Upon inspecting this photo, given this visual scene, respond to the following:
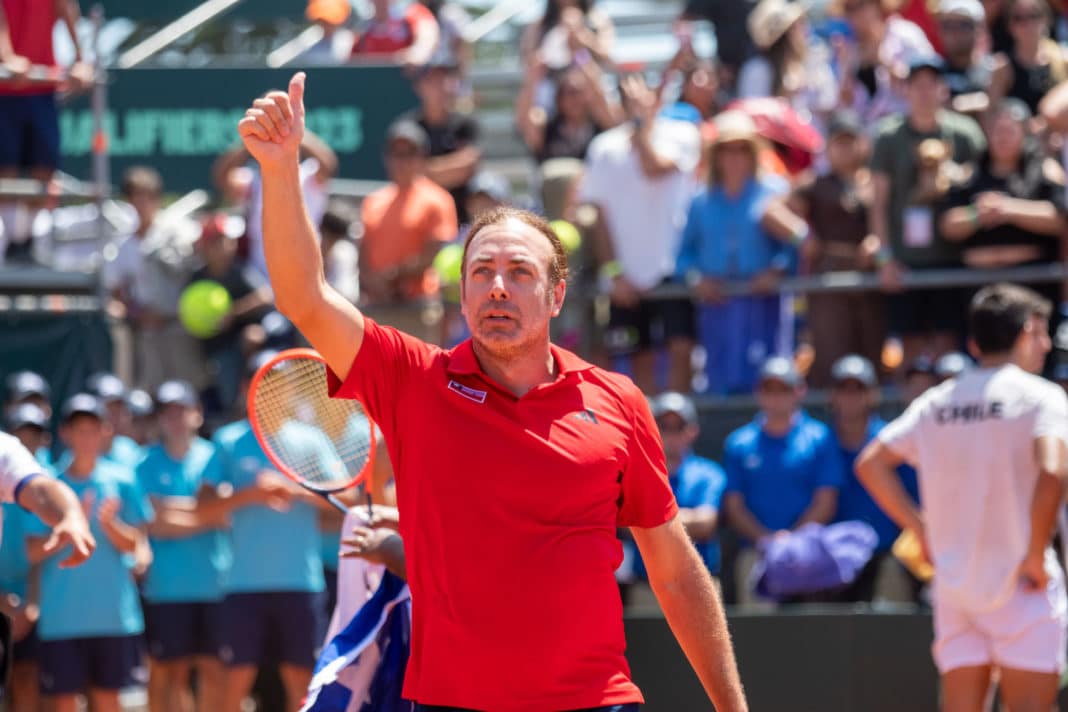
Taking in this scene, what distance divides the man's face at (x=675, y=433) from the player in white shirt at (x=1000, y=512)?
103 inches

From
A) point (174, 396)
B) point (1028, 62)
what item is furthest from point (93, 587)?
point (1028, 62)

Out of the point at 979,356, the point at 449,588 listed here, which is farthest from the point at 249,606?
the point at 449,588

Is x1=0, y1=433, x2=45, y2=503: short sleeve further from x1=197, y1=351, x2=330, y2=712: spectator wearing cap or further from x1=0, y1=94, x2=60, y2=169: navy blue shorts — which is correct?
x1=0, y1=94, x2=60, y2=169: navy blue shorts

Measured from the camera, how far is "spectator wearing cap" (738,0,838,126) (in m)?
12.4

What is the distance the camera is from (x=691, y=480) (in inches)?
360

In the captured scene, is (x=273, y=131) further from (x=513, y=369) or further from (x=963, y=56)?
(x=963, y=56)

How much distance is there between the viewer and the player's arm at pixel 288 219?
3824 mm

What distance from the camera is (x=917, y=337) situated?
1005cm

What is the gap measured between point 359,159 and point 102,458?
3.87 metres

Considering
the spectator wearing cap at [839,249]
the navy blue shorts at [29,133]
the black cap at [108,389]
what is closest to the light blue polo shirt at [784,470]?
the spectator wearing cap at [839,249]

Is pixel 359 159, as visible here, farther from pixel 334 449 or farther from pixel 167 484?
pixel 334 449

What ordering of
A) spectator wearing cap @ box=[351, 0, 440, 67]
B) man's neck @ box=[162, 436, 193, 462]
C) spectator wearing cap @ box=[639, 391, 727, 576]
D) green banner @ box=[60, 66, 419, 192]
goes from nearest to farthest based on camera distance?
spectator wearing cap @ box=[639, 391, 727, 576] < man's neck @ box=[162, 436, 193, 462] < green banner @ box=[60, 66, 419, 192] < spectator wearing cap @ box=[351, 0, 440, 67]

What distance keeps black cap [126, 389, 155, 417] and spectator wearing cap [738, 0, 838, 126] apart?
5088 mm

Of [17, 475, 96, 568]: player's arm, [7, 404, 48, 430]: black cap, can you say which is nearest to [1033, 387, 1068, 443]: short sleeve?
[17, 475, 96, 568]: player's arm
